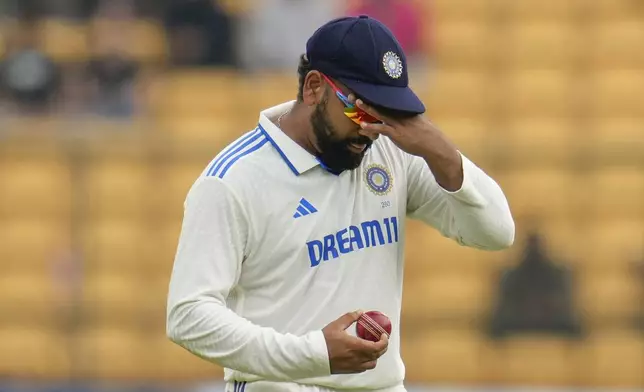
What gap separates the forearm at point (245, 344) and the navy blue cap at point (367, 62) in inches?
23.6

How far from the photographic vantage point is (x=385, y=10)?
933cm

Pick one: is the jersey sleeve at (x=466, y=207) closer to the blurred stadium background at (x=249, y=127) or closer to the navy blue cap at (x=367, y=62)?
the navy blue cap at (x=367, y=62)

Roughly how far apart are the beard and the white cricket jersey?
0.04 metres

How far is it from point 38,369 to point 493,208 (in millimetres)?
6259

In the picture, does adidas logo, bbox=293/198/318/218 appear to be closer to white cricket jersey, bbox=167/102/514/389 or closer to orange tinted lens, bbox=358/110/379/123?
white cricket jersey, bbox=167/102/514/389

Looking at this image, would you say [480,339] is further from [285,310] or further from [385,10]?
[285,310]

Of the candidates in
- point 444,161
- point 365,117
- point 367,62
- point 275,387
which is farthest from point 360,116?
point 275,387

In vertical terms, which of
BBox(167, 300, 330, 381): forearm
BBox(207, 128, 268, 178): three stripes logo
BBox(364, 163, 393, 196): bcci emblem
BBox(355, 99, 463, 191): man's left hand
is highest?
BBox(355, 99, 463, 191): man's left hand

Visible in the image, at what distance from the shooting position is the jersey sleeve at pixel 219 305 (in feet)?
11.8

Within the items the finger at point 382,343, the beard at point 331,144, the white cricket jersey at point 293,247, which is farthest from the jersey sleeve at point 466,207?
the finger at point 382,343

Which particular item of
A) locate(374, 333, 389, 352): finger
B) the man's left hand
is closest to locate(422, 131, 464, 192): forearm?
the man's left hand

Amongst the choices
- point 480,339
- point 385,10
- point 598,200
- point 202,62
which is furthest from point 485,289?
point 202,62

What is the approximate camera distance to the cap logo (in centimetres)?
364

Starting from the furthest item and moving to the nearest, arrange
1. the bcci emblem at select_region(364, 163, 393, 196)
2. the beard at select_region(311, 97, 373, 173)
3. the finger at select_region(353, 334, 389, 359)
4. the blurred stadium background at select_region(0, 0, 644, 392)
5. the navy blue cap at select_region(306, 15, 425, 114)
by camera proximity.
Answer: the blurred stadium background at select_region(0, 0, 644, 392) < the bcci emblem at select_region(364, 163, 393, 196) < the beard at select_region(311, 97, 373, 173) < the navy blue cap at select_region(306, 15, 425, 114) < the finger at select_region(353, 334, 389, 359)
